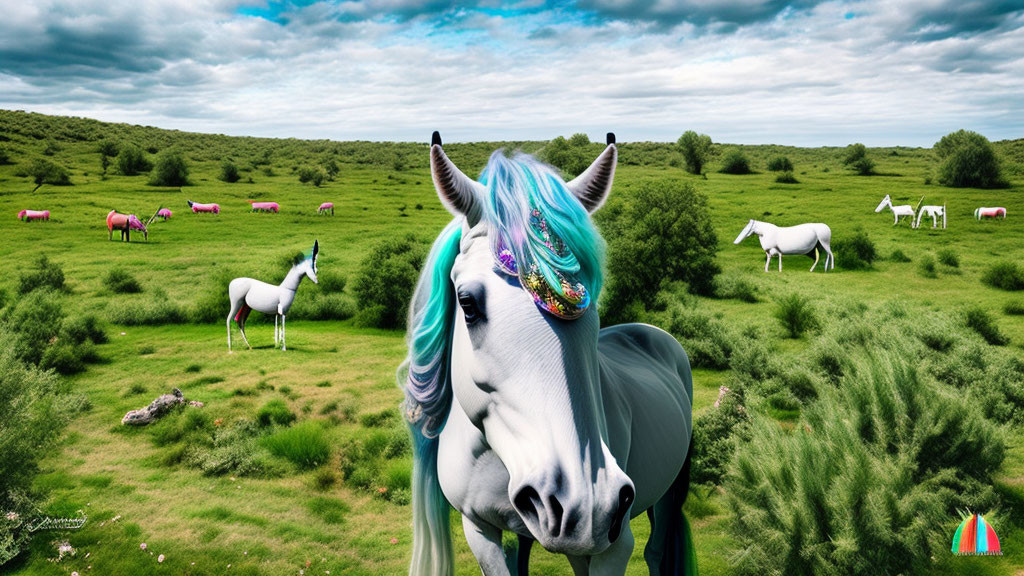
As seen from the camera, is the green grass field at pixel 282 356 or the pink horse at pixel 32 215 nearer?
the green grass field at pixel 282 356

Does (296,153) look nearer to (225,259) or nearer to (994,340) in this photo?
(225,259)

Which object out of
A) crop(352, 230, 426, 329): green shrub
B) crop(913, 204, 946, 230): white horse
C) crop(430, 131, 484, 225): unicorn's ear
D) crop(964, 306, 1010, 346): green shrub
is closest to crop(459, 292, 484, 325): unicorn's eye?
crop(430, 131, 484, 225): unicorn's ear

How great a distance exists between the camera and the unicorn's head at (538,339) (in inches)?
56.8

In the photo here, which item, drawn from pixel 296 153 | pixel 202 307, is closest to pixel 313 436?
pixel 202 307

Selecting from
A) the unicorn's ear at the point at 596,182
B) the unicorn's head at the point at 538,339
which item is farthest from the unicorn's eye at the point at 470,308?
the unicorn's ear at the point at 596,182

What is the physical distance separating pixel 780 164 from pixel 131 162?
54007mm

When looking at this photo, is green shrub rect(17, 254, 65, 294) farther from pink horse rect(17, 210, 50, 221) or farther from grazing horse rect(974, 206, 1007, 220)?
grazing horse rect(974, 206, 1007, 220)

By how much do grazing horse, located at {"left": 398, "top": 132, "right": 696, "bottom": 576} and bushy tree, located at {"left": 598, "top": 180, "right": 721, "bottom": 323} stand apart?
395 inches

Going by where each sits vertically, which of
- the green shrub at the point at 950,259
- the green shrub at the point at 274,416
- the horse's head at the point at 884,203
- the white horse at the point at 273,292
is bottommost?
the green shrub at the point at 274,416

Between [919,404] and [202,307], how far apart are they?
52.0 feet

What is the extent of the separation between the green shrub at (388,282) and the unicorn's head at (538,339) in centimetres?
1232

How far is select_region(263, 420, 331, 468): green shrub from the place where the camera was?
23.2 feet

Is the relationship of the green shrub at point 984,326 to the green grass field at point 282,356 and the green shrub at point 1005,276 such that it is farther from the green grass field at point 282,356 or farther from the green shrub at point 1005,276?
the green shrub at point 1005,276

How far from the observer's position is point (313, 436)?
7.36 m
